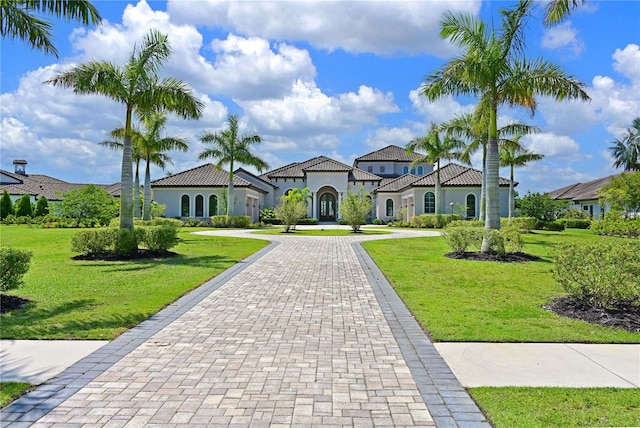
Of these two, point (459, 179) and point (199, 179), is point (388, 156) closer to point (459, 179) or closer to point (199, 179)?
point (459, 179)

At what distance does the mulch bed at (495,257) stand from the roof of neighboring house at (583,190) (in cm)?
3862

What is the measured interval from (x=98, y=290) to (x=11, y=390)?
16.9 ft

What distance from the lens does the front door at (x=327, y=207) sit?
49.7m

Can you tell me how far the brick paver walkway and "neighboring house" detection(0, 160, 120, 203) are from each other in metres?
49.4

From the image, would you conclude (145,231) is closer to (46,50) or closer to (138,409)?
(46,50)

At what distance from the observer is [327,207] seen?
50250 millimetres

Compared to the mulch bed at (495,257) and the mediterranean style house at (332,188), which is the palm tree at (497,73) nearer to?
the mulch bed at (495,257)

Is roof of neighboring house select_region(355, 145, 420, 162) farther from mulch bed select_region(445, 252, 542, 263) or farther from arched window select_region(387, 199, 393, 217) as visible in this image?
mulch bed select_region(445, 252, 542, 263)

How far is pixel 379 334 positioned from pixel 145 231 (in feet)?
38.0

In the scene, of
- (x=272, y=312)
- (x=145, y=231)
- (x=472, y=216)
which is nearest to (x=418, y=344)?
(x=272, y=312)

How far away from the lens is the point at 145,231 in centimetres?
1548

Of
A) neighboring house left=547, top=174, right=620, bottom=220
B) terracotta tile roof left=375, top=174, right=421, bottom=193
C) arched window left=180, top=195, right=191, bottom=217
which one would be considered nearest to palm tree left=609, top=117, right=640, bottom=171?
neighboring house left=547, top=174, right=620, bottom=220

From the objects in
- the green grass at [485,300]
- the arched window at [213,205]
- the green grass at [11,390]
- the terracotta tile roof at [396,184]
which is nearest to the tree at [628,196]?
the green grass at [485,300]

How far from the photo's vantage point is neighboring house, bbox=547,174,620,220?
49.6 m
